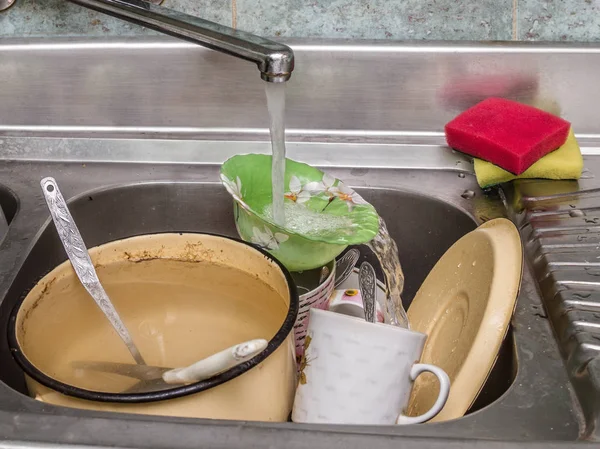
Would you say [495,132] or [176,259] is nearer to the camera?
[176,259]

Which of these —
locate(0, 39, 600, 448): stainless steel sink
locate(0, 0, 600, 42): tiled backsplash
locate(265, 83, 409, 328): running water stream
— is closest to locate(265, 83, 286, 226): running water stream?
locate(265, 83, 409, 328): running water stream

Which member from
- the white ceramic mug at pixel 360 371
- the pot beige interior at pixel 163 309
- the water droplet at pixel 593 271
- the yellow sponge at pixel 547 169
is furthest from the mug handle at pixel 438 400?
the yellow sponge at pixel 547 169

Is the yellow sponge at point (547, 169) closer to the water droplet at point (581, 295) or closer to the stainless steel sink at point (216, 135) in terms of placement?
the stainless steel sink at point (216, 135)

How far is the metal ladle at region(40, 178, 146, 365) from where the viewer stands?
606mm

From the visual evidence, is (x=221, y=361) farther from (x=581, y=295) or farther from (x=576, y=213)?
(x=576, y=213)

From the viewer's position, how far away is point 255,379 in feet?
1.65

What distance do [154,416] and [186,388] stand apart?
0.11 feet

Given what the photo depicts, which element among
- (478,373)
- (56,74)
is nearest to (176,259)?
(478,373)

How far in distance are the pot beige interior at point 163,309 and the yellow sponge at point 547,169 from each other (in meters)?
0.32

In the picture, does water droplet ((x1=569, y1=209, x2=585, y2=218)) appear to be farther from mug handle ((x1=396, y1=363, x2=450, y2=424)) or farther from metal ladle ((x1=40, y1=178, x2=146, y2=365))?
metal ladle ((x1=40, y1=178, x2=146, y2=365))

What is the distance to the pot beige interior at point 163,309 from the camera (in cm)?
58

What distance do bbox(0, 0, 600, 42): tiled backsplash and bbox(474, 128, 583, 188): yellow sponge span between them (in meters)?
0.18

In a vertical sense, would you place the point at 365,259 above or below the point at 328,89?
below

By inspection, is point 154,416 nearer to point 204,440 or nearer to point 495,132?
point 204,440
